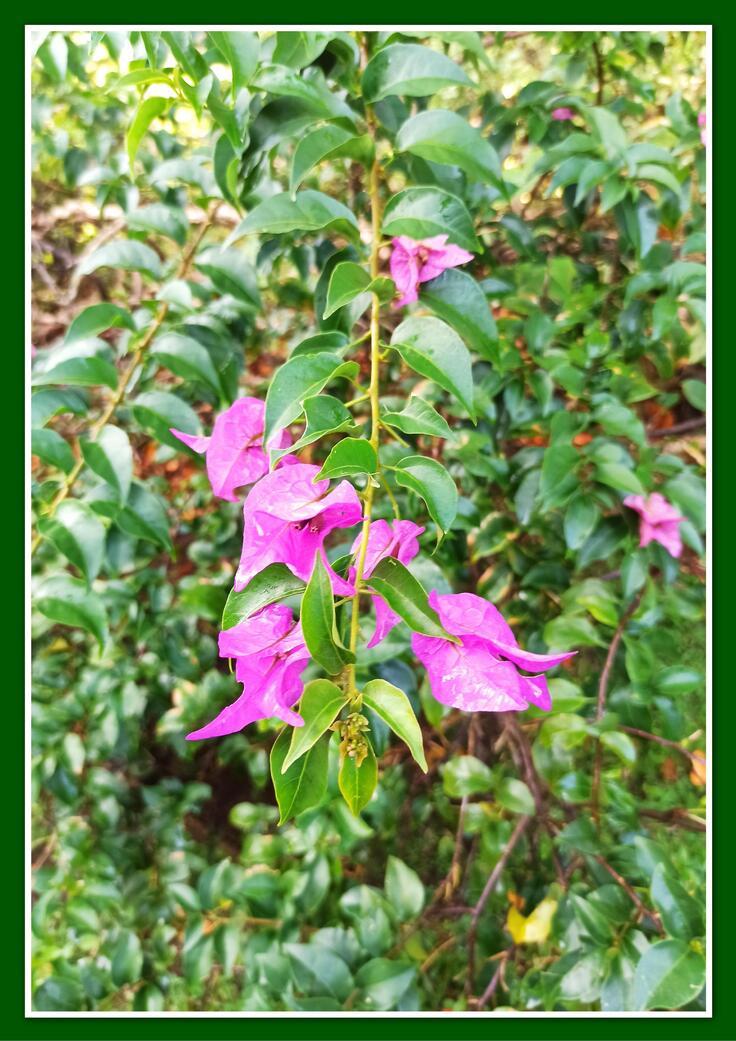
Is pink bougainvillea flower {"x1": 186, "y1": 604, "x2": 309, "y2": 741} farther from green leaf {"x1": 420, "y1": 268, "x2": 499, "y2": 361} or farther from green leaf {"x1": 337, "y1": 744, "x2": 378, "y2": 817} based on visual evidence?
green leaf {"x1": 420, "y1": 268, "x2": 499, "y2": 361}

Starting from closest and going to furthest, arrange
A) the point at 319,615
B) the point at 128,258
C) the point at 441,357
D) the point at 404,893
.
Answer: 1. the point at 319,615
2. the point at 441,357
3. the point at 128,258
4. the point at 404,893

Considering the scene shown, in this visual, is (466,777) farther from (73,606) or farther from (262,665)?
(262,665)

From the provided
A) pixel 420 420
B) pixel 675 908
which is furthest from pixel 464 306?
pixel 675 908

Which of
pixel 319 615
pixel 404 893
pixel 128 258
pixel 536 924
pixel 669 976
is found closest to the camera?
pixel 319 615

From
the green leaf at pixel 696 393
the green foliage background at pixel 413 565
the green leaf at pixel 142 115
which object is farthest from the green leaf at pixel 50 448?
the green leaf at pixel 696 393

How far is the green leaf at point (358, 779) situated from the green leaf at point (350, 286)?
226mm

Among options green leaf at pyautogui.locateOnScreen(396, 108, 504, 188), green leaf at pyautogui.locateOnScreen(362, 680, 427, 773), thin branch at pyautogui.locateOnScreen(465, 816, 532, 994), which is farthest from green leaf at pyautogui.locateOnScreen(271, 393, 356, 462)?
thin branch at pyautogui.locateOnScreen(465, 816, 532, 994)

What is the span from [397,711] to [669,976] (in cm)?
40

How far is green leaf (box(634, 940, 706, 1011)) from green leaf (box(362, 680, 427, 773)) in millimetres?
378

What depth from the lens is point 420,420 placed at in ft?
1.31

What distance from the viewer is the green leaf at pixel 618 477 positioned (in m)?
0.73

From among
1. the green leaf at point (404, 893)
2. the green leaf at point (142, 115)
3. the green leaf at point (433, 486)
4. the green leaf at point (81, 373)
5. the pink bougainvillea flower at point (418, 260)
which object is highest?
the green leaf at point (142, 115)

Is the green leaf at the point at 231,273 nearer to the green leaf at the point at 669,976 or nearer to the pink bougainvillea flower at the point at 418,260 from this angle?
the pink bougainvillea flower at the point at 418,260

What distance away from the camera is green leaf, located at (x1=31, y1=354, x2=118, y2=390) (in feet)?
2.00
